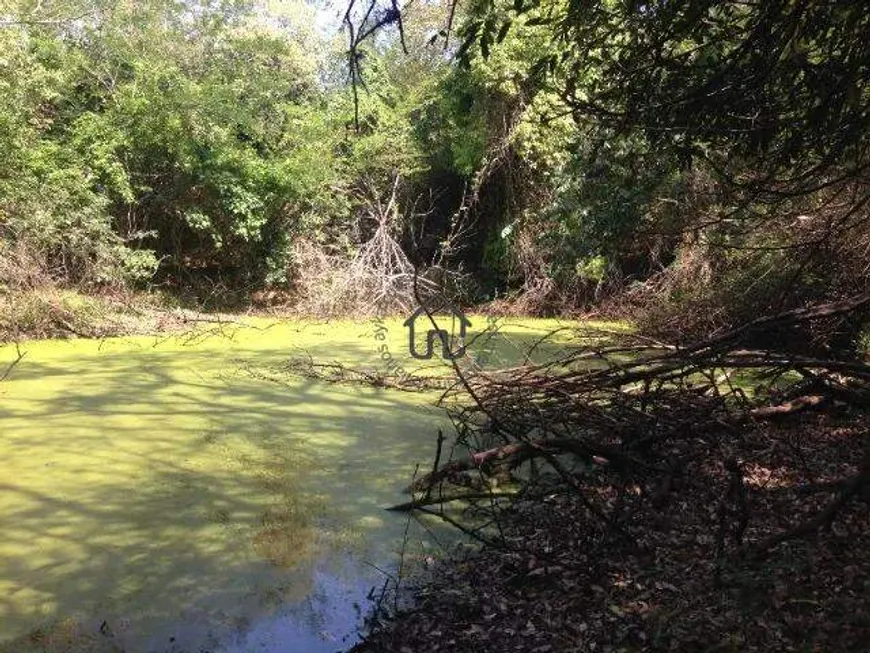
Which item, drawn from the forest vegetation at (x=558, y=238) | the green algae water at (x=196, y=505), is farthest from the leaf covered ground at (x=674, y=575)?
the green algae water at (x=196, y=505)

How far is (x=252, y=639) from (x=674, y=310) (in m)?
7.22

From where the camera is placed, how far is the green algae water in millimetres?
2826

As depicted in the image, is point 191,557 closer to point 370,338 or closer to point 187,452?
point 187,452

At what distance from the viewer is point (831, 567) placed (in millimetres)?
2555

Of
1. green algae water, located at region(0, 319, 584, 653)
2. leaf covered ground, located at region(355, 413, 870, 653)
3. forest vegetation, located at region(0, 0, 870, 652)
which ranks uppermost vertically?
forest vegetation, located at region(0, 0, 870, 652)

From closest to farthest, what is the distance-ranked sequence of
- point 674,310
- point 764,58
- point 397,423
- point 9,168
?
point 764,58 → point 397,423 → point 674,310 → point 9,168

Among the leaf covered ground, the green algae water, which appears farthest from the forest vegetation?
the green algae water

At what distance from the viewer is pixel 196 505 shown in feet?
13.1

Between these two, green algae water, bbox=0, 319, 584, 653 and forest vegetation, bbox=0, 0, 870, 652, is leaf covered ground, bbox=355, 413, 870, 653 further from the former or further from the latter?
green algae water, bbox=0, 319, 584, 653

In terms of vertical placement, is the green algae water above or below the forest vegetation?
below

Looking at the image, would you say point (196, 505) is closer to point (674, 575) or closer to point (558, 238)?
point (674, 575)

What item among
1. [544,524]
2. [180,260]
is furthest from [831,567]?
[180,260]

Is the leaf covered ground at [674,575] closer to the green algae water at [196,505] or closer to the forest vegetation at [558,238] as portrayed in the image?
the forest vegetation at [558,238]

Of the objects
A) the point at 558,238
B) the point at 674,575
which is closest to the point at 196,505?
the point at 674,575
